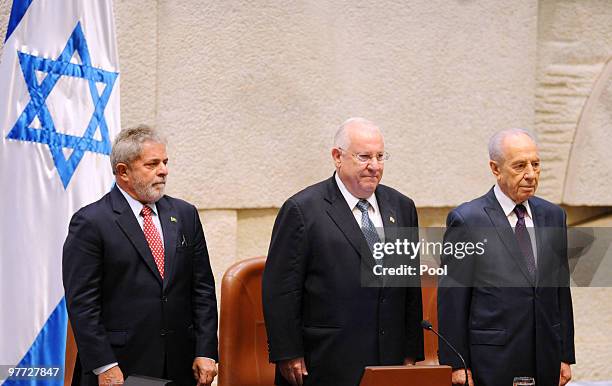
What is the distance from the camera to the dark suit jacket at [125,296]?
3092 mm

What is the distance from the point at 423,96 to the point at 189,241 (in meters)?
2.37

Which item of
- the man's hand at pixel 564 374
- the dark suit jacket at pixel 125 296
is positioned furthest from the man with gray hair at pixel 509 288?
the dark suit jacket at pixel 125 296

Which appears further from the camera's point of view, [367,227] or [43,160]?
[43,160]

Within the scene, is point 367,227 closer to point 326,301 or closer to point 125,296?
point 326,301

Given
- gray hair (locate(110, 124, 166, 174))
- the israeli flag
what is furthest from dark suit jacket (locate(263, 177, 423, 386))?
the israeli flag

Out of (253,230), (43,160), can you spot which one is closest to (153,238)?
(43,160)

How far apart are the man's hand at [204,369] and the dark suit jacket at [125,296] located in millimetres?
24

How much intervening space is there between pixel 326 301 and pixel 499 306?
23.8 inches

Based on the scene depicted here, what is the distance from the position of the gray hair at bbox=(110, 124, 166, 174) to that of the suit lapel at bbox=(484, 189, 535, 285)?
1196mm

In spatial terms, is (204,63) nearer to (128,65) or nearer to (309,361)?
(128,65)

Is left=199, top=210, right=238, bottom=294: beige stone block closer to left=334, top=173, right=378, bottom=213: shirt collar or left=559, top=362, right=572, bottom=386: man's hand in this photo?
left=334, top=173, right=378, bottom=213: shirt collar

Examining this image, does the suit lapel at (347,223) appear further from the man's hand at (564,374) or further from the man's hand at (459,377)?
the man's hand at (564,374)

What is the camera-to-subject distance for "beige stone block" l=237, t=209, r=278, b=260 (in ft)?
16.7

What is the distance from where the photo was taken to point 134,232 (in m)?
3.18
